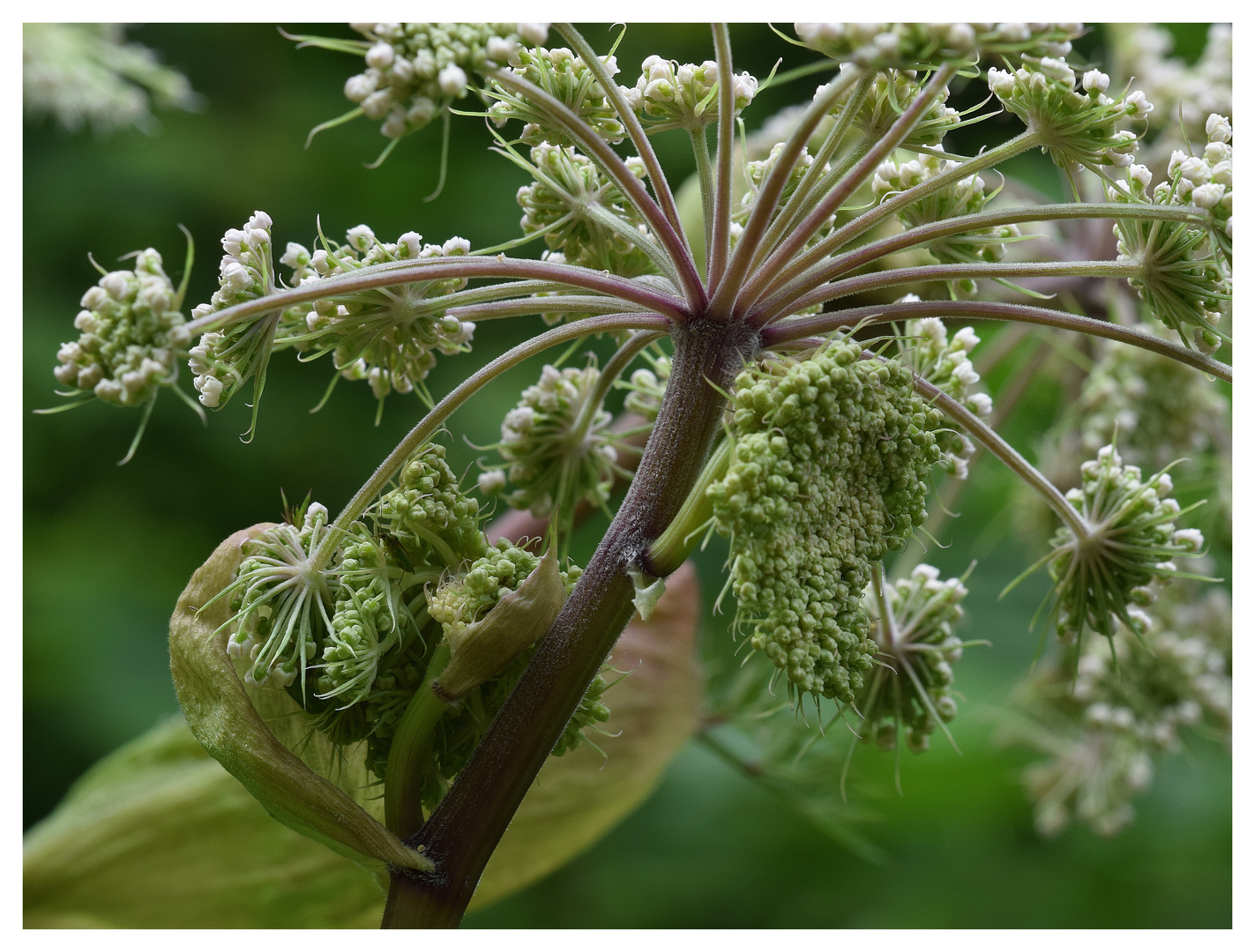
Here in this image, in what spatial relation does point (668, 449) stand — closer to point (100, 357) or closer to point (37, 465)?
point (100, 357)

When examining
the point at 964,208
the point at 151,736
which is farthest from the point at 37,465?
the point at 964,208

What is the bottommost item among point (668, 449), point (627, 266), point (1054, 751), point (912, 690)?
point (1054, 751)

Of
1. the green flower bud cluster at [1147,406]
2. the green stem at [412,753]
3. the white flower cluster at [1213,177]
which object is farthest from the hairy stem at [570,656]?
the green flower bud cluster at [1147,406]

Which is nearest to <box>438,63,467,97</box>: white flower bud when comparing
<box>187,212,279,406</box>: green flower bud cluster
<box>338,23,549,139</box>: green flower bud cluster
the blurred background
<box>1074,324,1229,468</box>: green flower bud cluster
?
<box>338,23,549,139</box>: green flower bud cluster

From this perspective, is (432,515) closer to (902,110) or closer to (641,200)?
(641,200)

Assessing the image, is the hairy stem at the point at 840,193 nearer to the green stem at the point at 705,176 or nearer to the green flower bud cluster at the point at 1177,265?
the green stem at the point at 705,176

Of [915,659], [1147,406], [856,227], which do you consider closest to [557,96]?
[856,227]
